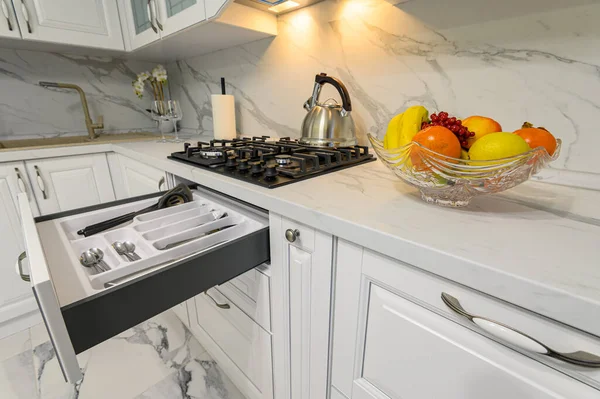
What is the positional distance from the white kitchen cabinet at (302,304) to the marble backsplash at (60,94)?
1.85m

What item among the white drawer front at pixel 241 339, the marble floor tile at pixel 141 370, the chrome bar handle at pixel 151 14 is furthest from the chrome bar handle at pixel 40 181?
the white drawer front at pixel 241 339

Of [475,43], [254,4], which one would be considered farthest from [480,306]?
[254,4]

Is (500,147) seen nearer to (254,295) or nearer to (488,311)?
(488,311)

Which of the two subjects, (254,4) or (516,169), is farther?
(254,4)

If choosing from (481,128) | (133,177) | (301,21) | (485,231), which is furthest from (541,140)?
(133,177)

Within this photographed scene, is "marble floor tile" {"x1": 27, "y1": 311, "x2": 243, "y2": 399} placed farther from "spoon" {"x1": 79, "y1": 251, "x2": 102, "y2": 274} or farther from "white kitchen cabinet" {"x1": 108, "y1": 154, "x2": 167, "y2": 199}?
"spoon" {"x1": 79, "y1": 251, "x2": 102, "y2": 274}

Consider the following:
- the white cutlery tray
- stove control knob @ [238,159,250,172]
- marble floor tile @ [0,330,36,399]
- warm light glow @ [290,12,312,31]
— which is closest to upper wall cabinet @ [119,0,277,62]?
warm light glow @ [290,12,312,31]

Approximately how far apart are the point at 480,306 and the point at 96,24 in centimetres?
201

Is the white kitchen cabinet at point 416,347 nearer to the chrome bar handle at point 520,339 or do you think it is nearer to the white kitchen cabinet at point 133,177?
the chrome bar handle at point 520,339

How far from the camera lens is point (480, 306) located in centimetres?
36

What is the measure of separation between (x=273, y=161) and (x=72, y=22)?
1413 millimetres

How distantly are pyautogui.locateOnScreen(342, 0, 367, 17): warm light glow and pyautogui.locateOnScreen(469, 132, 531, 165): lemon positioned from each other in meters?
0.76

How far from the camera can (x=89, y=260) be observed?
53 centimetres

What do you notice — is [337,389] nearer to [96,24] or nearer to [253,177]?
[253,177]
